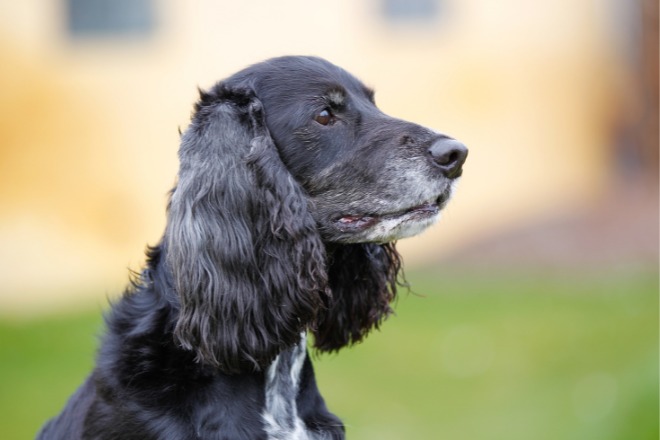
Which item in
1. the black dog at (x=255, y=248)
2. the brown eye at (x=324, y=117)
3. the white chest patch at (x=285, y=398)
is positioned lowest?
the white chest patch at (x=285, y=398)

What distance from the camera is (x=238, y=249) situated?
3.33 meters

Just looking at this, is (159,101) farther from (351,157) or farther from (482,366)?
(351,157)

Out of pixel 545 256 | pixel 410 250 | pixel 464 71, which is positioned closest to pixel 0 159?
pixel 410 250

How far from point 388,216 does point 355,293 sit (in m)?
0.56

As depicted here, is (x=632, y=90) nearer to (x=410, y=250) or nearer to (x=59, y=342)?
(x=410, y=250)

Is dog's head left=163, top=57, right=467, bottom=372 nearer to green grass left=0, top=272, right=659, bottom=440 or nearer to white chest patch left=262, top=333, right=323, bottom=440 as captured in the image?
white chest patch left=262, top=333, right=323, bottom=440

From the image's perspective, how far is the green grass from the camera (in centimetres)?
635

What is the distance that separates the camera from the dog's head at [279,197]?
130 inches

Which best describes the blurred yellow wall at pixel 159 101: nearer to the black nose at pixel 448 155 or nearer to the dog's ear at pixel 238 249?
the dog's ear at pixel 238 249

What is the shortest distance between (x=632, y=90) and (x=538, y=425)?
7885 mm

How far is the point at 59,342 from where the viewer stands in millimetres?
8664

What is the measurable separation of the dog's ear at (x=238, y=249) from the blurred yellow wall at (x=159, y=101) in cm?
734

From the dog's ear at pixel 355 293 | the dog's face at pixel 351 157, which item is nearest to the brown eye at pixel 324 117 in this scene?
the dog's face at pixel 351 157

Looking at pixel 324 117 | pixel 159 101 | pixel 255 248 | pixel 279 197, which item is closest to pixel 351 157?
pixel 324 117
